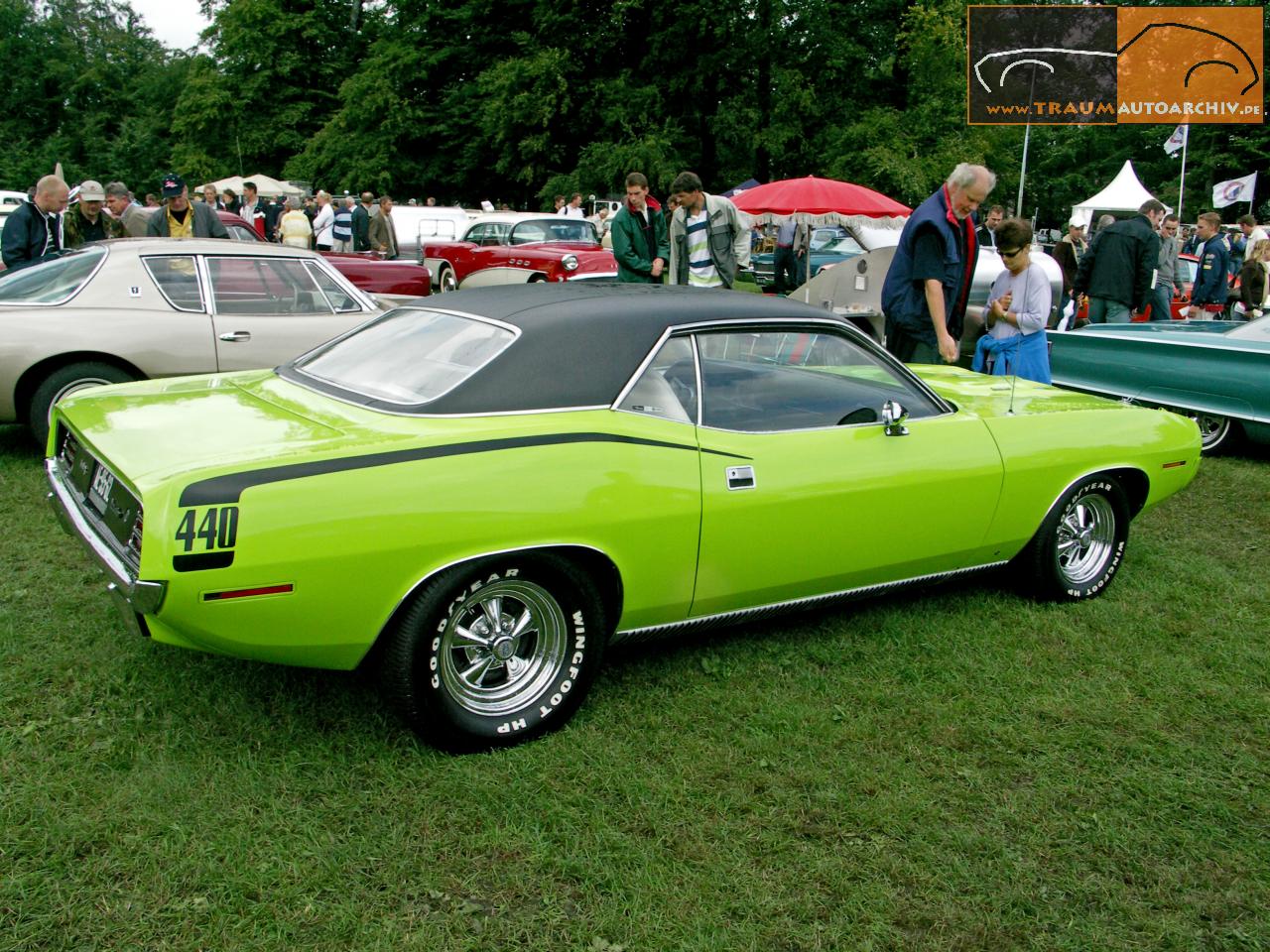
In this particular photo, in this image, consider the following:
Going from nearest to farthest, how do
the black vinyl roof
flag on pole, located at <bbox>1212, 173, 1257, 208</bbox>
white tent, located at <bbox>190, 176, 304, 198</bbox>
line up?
the black vinyl roof < flag on pole, located at <bbox>1212, 173, 1257, 208</bbox> < white tent, located at <bbox>190, 176, 304, 198</bbox>

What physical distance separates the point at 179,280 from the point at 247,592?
14.6 feet

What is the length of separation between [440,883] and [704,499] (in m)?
1.41

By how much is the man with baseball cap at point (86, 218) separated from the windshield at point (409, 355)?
5.73m

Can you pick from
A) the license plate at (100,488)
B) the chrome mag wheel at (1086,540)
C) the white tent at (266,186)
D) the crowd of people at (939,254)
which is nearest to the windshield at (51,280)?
the crowd of people at (939,254)

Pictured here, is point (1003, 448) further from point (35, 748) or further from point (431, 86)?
point (431, 86)

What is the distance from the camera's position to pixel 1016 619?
436cm

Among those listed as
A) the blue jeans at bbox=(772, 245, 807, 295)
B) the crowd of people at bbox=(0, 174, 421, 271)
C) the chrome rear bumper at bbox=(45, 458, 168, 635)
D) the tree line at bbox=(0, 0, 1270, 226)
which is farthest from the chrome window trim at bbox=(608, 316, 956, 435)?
the tree line at bbox=(0, 0, 1270, 226)

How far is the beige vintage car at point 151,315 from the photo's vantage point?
19.2ft

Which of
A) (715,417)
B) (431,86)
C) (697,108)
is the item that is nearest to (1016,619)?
(715,417)

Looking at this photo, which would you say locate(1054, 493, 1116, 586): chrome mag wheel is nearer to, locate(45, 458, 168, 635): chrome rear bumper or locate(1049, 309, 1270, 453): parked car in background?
locate(1049, 309, 1270, 453): parked car in background

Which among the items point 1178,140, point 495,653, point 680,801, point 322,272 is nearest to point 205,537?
point 495,653

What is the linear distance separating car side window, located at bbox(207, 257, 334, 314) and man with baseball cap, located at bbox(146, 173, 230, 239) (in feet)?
8.55

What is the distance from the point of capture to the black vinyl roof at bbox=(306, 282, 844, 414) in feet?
10.6

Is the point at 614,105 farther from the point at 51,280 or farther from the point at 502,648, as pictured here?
the point at 502,648
